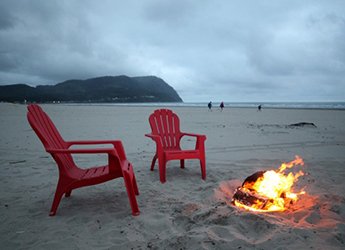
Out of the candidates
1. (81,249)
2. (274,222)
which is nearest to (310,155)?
(274,222)

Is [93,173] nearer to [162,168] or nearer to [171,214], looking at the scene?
[171,214]

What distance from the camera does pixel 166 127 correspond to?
4285mm

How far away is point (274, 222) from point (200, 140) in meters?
1.71

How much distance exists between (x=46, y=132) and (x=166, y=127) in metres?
2.11

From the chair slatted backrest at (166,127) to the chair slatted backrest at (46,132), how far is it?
1.68 meters

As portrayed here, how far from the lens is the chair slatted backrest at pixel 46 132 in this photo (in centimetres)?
239

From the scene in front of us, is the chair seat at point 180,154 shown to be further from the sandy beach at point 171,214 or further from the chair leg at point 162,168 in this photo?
the sandy beach at point 171,214

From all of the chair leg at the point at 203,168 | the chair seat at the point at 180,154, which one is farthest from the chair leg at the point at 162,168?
the chair leg at the point at 203,168

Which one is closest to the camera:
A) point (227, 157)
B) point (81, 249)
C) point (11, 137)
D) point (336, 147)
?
point (81, 249)

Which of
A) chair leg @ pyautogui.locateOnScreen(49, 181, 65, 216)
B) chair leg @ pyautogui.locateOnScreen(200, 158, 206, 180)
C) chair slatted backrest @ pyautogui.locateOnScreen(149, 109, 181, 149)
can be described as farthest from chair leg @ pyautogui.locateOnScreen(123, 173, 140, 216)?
chair slatted backrest @ pyautogui.locateOnScreen(149, 109, 181, 149)

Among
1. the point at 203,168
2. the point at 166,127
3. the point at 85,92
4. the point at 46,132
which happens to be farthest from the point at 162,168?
the point at 85,92

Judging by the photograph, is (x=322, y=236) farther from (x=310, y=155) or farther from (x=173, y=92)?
(x=173, y=92)

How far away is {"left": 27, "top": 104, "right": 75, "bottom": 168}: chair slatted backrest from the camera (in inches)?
94.2

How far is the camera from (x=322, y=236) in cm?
190
